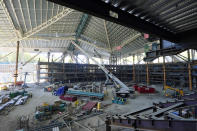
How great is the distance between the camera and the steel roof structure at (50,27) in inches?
503

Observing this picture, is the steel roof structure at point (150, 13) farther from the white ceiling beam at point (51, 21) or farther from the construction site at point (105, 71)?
the white ceiling beam at point (51, 21)

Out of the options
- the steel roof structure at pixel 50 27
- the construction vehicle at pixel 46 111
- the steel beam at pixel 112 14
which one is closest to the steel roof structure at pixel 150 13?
the steel beam at pixel 112 14

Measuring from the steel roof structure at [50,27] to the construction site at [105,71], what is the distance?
118 mm

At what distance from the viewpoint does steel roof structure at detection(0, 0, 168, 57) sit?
41.9ft

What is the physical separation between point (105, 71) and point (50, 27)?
12.7 metres

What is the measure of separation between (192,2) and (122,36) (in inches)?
657

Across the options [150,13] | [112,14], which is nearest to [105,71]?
[150,13]

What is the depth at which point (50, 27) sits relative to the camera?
1834 centimetres

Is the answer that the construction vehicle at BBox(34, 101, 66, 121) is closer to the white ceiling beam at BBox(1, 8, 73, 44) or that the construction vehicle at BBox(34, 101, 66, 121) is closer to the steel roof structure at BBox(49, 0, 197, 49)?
the steel roof structure at BBox(49, 0, 197, 49)

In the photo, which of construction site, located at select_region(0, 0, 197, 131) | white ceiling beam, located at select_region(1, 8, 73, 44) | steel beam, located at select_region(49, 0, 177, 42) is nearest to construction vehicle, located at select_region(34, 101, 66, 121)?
construction site, located at select_region(0, 0, 197, 131)

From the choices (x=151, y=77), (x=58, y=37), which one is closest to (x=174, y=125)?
(x=151, y=77)

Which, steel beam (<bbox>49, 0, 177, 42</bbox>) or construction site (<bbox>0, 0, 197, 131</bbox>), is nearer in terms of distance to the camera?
steel beam (<bbox>49, 0, 177, 42</bbox>)

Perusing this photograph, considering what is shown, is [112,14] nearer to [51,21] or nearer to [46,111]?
[46,111]

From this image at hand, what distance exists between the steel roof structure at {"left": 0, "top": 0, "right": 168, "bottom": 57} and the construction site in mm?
118
